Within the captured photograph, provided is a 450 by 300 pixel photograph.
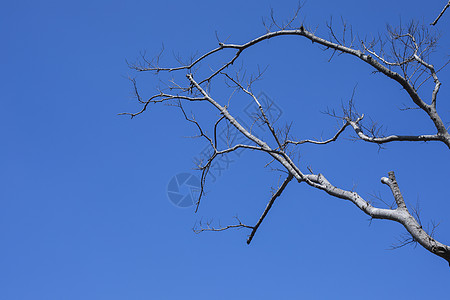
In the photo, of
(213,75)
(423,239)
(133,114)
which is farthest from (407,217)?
(133,114)

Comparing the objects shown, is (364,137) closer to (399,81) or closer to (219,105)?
(399,81)

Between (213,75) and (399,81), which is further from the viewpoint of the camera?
(213,75)

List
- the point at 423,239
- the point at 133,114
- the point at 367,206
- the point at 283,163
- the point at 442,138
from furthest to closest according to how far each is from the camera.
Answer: the point at 133,114
the point at 442,138
the point at 283,163
the point at 367,206
the point at 423,239

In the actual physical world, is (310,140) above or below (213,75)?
below

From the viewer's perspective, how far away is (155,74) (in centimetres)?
610

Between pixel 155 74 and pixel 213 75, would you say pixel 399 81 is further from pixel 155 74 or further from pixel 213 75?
pixel 155 74

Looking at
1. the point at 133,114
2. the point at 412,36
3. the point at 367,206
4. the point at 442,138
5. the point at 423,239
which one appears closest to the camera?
the point at 423,239

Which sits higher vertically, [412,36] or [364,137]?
[412,36]

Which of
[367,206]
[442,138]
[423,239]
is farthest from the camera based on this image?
[442,138]

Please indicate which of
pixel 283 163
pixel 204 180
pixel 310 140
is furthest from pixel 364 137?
pixel 204 180

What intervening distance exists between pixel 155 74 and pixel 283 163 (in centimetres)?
223

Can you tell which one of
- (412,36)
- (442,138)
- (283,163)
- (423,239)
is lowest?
(423,239)

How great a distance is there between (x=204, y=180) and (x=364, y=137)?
2.20 meters

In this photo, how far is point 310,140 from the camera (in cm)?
609
